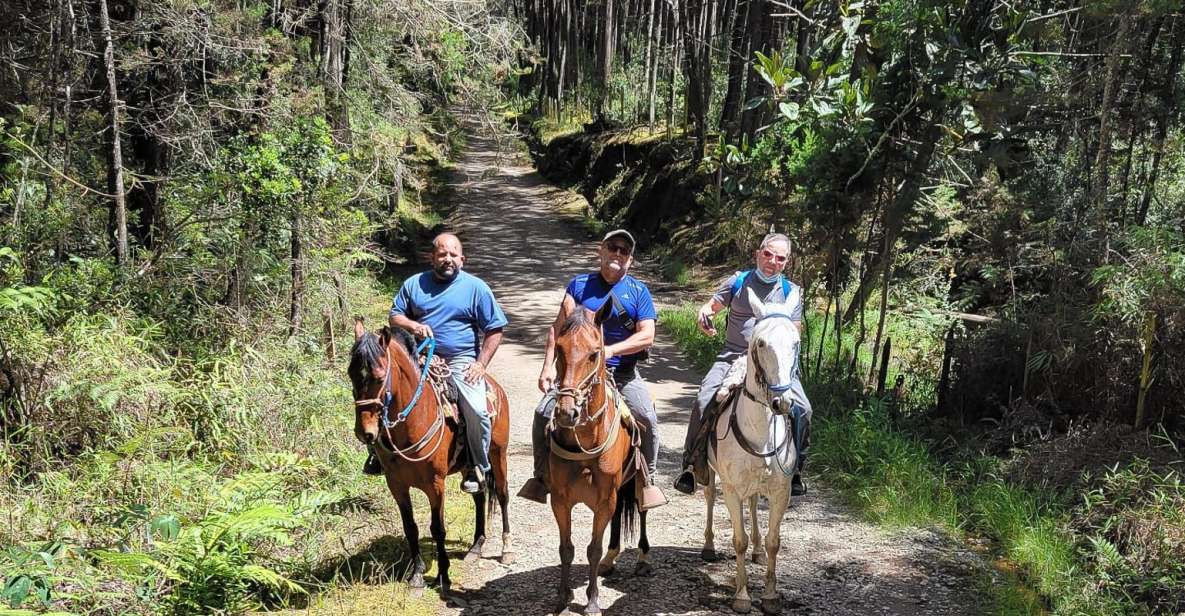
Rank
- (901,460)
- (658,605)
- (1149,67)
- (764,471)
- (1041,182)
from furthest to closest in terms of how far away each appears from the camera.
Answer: (1041,182)
(1149,67)
(901,460)
(658,605)
(764,471)

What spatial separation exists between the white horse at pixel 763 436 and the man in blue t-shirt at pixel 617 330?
0.57 metres

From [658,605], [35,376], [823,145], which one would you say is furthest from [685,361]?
[35,376]

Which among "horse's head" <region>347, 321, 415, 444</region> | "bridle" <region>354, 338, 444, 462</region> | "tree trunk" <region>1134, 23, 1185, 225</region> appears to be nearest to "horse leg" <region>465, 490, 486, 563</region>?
"bridle" <region>354, 338, 444, 462</region>

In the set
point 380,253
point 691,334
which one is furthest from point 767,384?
point 691,334

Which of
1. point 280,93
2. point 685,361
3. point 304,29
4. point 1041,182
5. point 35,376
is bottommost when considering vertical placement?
point 685,361

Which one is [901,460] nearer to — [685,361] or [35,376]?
[685,361]

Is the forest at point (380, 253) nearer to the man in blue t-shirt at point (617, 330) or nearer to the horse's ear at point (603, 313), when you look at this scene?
the man in blue t-shirt at point (617, 330)

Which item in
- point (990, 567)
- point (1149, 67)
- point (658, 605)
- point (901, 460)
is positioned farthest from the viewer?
point (1149, 67)

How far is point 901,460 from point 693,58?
1908 centimetres

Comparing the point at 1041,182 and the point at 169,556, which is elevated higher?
the point at 1041,182

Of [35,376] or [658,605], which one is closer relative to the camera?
[658,605]

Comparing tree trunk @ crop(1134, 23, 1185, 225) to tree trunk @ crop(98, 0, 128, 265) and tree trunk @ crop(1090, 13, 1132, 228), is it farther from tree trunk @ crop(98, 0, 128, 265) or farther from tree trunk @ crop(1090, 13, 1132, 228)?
tree trunk @ crop(98, 0, 128, 265)

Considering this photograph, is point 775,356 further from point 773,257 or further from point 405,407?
point 405,407

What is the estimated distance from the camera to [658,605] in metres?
6.04
